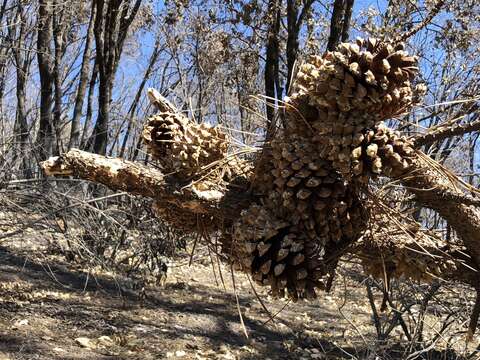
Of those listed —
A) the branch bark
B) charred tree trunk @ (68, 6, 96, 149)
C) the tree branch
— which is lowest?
the branch bark

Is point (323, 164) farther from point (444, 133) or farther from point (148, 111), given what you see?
point (148, 111)

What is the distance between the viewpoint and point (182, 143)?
4.61ft

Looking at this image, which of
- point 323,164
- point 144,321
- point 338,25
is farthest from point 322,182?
point 144,321

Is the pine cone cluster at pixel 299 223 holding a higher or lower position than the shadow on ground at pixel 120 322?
higher

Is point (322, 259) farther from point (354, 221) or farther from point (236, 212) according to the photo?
point (236, 212)

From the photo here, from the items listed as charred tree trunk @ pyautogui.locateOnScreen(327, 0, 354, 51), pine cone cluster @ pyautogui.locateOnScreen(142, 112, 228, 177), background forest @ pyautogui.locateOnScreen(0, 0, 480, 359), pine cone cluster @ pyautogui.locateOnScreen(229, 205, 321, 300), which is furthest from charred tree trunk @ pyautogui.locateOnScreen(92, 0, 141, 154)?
pine cone cluster @ pyautogui.locateOnScreen(229, 205, 321, 300)

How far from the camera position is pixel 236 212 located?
4.37ft

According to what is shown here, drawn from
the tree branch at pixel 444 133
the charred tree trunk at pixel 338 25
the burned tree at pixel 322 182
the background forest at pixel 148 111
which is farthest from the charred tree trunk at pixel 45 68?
the tree branch at pixel 444 133

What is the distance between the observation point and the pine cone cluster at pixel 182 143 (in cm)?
139

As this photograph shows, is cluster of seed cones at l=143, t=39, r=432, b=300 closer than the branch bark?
Yes

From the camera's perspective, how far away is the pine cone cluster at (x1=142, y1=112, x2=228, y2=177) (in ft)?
4.56

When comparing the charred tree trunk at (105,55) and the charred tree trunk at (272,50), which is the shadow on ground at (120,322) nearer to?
the charred tree trunk at (105,55)

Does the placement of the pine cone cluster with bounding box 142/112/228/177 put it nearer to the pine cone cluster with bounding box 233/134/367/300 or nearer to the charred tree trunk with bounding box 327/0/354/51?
the pine cone cluster with bounding box 233/134/367/300

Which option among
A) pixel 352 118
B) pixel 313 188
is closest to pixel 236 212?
pixel 313 188
